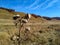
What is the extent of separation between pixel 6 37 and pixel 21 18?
9.20 m

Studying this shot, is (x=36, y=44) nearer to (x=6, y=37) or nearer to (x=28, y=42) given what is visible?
(x=28, y=42)

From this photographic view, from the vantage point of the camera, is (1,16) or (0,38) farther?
(1,16)

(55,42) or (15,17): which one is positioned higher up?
(15,17)


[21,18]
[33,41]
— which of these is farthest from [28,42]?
[21,18]

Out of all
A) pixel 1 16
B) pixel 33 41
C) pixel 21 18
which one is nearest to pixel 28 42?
pixel 33 41

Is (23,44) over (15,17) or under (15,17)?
under

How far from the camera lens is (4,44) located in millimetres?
13070

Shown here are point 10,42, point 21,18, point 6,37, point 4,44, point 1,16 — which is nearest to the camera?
point 21,18

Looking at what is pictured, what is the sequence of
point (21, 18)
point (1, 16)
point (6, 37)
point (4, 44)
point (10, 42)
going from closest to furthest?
point (21, 18)
point (4, 44)
point (10, 42)
point (6, 37)
point (1, 16)

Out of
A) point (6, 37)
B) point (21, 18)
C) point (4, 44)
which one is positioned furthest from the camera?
point (6, 37)

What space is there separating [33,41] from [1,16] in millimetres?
67546

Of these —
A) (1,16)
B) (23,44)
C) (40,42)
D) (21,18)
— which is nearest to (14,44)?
(23,44)

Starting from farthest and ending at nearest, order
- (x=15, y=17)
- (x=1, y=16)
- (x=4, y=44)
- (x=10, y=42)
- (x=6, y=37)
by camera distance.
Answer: (x=1, y=16) → (x=6, y=37) → (x=10, y=42) → (x=4, y=44) → (x=15, y=17)

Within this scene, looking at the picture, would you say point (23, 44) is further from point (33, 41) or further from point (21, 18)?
point (21, 18)
